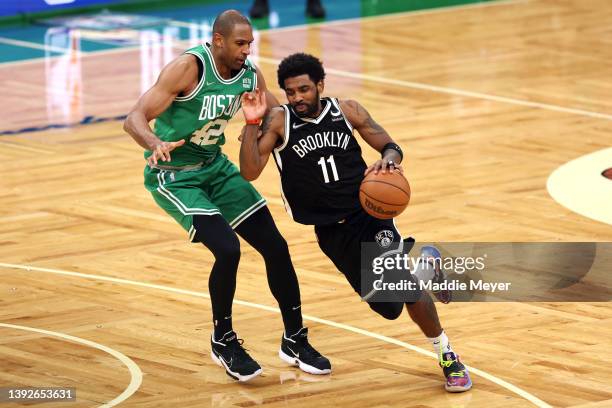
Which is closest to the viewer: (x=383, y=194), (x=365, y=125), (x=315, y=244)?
(x=383, y=194)

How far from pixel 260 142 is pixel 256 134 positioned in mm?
78

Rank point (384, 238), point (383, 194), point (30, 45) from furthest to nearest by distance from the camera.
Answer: point (30, 45), point (384, 238), point (383, 194)

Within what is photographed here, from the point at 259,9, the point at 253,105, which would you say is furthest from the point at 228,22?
the point at 259,9

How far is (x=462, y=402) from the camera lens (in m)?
7.00

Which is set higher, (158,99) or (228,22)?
(228,22)

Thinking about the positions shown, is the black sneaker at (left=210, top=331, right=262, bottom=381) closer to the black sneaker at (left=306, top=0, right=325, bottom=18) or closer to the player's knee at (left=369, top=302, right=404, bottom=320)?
the player's knee at (left=369, top=302, right=404, bottom=320)

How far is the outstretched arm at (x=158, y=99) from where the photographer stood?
283 inches

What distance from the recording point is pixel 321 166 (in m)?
7.27

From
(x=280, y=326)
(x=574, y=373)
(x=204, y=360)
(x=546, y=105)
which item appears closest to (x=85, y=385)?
(x=204, y=360)

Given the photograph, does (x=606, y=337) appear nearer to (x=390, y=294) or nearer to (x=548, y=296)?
(x=548, y=296)

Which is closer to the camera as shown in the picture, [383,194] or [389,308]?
[383,194]

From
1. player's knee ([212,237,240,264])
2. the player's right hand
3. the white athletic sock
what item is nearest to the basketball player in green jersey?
player's knee ([212,237,240,264])

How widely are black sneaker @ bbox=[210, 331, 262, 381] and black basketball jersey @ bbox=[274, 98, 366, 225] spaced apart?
750 millimetres

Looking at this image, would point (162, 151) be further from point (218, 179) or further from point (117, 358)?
point (117, 358)
